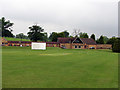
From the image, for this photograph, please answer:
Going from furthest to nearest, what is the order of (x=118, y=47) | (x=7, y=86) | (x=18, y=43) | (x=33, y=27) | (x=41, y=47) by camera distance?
1. (x=33, y=27)
2. (x=18, y=43)
3. (x=41, y=47)
4. (x=118, y=47)
5. (x=7, y=86)

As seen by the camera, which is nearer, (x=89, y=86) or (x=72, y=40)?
(x=89, y=86)

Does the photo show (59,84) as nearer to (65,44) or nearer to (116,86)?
(116,86)

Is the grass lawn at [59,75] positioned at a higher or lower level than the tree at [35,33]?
lower

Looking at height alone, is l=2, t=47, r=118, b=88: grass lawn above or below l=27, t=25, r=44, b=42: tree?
below

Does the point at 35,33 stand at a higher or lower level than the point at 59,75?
higher

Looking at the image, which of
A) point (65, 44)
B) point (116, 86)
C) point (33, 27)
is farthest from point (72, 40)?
point (116, 86)

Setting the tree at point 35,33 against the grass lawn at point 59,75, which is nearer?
the grass lawn at point 59,75

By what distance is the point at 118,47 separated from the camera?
4588 centimetres

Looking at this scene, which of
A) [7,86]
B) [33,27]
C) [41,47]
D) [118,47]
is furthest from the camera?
[33,27]

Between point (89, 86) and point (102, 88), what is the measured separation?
2.20ft

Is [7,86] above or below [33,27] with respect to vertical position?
below

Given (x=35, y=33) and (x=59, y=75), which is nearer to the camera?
(x=59, y=75)

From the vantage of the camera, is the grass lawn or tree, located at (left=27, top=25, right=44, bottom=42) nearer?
the grass lawn

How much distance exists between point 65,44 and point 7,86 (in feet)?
225
